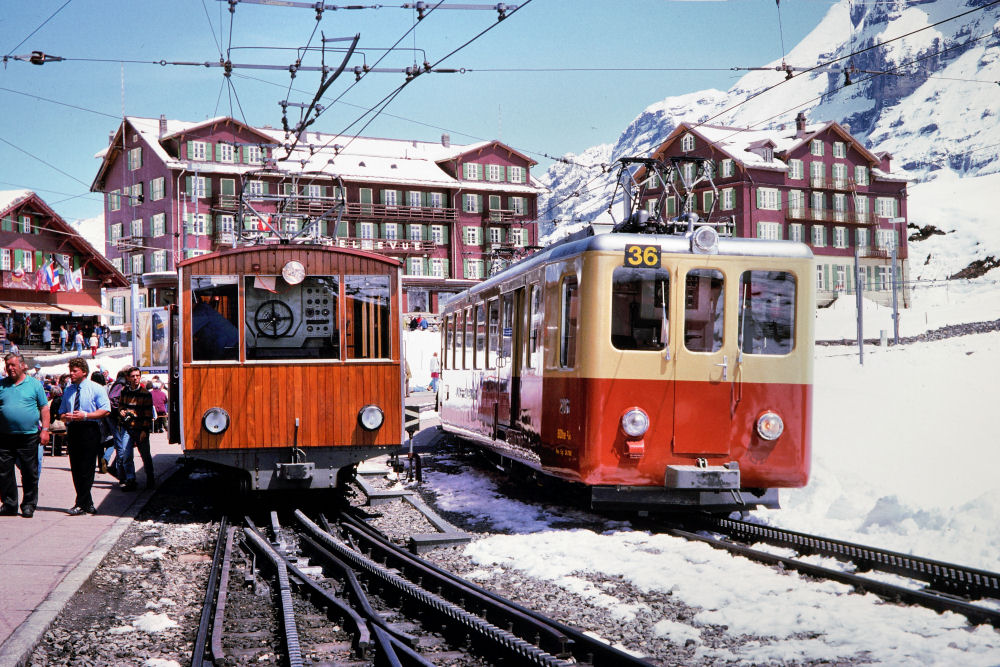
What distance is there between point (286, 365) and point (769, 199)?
55.2 m

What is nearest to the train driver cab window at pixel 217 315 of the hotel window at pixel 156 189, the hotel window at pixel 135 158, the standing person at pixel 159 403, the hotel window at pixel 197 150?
the standing person at pixel 159 403

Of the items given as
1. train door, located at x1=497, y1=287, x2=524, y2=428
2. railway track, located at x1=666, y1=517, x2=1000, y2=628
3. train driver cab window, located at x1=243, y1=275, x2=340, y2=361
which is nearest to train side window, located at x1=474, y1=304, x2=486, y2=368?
train door, located at x1=497, y1=287, x2=524, y2=428

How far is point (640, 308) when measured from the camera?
10023 millimetres

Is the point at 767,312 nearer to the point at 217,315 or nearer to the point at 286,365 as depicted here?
the point at 286,365

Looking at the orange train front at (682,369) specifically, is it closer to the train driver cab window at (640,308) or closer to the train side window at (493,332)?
the train driver cab window at (640,308)

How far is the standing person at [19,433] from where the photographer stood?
10.9 meters

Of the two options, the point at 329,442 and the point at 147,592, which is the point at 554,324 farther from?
the point at 147,592

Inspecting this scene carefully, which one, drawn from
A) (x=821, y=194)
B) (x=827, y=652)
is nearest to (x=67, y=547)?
(x=827, y=652)

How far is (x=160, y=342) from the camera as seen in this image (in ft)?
64.1

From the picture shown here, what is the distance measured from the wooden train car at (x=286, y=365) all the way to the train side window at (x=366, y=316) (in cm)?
1

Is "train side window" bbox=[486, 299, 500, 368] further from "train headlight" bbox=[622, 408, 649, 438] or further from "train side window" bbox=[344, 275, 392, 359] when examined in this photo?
"train headlight" bbox=[622, 408, 649, 438]

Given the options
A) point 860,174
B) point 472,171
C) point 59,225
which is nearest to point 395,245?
point 472,171

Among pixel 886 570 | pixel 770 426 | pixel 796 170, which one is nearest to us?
pixel 886 570

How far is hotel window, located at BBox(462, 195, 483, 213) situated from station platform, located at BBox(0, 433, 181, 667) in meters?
52.6
